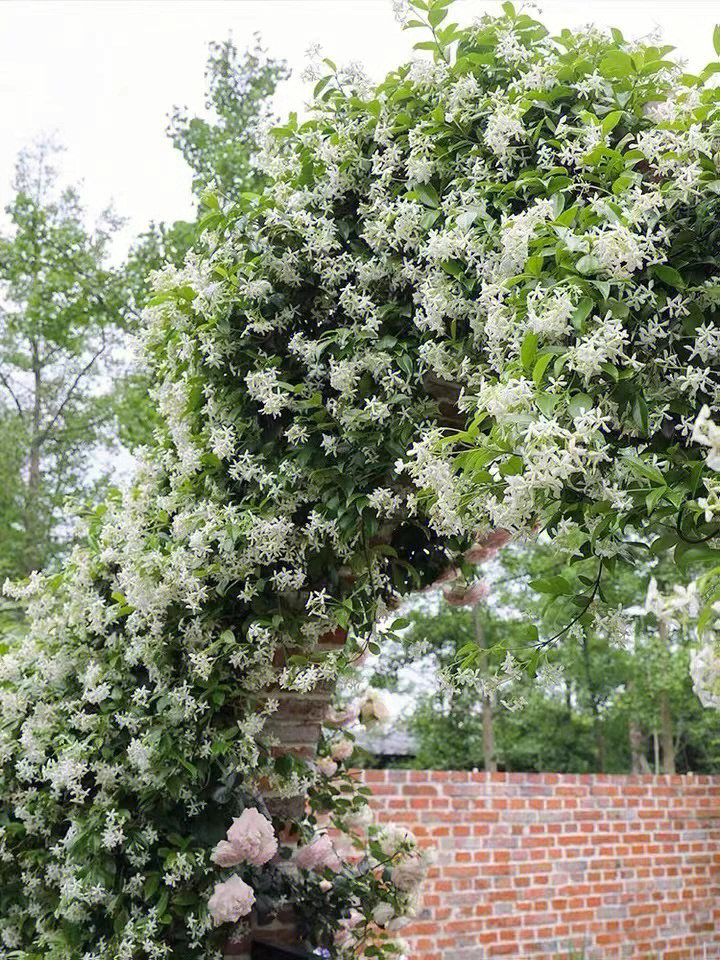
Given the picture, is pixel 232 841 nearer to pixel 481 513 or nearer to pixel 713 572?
pixel 481 513

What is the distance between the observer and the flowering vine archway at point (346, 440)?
1.40 meters

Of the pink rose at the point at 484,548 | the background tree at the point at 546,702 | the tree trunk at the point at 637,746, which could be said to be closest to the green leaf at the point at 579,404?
the pink rose at the point at 484,548

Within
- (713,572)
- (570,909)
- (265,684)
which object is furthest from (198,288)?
(570,909)

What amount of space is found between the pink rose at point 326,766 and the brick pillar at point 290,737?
1.49 ft

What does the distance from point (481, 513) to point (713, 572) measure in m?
0.53

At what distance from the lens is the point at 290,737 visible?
2.54m

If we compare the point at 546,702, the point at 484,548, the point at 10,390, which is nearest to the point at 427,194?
the point at 484,548

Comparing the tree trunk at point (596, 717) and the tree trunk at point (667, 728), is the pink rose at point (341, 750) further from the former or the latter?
the tree trunk at point (596, 717)

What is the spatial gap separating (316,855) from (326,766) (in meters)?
0.60

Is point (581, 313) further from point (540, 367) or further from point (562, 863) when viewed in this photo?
point (562, 863)

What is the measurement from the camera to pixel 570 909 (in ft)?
16.7

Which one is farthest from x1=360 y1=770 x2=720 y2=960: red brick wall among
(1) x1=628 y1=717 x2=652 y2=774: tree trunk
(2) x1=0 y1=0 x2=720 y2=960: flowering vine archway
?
(1) x1=628 y1=717 x2=652 y2=774: tree trunk

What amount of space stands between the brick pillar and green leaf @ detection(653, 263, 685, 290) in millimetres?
1283

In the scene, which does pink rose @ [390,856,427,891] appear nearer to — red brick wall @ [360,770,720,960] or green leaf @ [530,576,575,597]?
red brick wall @ [360,770,720,960]
